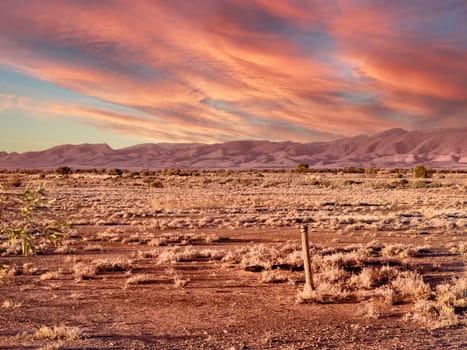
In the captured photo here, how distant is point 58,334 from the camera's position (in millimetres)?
10141

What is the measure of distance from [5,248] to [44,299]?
28.7ft

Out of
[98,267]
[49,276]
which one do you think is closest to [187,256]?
[98,267]

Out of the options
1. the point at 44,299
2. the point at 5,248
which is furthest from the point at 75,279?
the point at 5,248

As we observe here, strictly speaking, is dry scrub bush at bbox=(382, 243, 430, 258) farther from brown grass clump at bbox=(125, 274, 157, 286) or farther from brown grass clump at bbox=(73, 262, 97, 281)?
brown grass clump at bbox=(73, 262, 97, 281)

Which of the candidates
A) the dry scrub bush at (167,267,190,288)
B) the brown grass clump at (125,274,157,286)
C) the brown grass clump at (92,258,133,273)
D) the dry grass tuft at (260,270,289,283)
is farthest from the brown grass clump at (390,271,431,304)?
the brown grass clump at (92,258,133,273)

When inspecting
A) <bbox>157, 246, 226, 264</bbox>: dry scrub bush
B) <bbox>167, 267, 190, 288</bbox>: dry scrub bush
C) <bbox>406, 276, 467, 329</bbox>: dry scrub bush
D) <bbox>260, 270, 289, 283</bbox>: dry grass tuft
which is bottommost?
<bbox>406, 276, 467, 329</bbox>: dry scrub bush

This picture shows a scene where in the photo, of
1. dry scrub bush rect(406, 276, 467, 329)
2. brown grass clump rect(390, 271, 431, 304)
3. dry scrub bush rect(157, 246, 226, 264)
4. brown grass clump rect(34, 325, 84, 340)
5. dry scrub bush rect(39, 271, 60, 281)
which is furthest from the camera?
dry scrub bush rect(157, 246, 226, 264)

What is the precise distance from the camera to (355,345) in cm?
976

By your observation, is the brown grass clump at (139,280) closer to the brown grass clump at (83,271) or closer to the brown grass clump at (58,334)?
the brown grass clump at (83,271)

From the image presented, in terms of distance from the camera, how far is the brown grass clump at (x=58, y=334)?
10.1m

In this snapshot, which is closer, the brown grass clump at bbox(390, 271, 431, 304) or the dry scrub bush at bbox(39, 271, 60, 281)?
the brown grass clump at bbox(390, 271, 431, 304)

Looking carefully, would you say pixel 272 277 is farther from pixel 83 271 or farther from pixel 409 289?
pixel 83 271

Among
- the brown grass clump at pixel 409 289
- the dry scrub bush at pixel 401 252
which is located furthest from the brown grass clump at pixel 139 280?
the dry scrub bush at pixel 401 252

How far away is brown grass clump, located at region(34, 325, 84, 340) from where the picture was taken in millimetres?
10091
